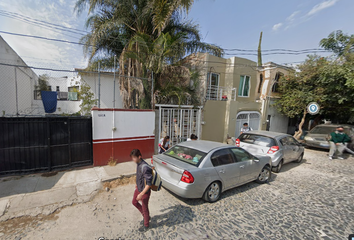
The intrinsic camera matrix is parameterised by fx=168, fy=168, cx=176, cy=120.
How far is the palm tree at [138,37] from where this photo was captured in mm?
7434

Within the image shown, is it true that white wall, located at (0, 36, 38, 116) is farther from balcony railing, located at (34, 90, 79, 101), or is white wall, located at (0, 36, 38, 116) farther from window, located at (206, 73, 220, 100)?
window, located at (206, 73, 220, 100)

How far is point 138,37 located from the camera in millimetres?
7266

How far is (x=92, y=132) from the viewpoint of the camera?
5.72 meters

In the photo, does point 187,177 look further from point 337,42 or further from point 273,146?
point 337,42

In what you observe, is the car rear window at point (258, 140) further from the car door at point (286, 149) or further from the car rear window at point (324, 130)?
the car rear window at point (324, 130)

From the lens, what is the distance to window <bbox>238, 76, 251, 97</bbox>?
1262 cm

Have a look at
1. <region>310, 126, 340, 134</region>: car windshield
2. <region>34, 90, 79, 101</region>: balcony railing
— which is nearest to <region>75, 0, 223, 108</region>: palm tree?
<region>34, 90, 79, 101</region>: balcony railing

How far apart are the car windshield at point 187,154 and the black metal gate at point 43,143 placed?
3.15 m

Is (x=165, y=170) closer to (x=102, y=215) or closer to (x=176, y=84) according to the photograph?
(x=102, y=215)

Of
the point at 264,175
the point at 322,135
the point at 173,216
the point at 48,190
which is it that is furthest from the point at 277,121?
the point at 48,190

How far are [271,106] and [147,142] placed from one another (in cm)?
1145

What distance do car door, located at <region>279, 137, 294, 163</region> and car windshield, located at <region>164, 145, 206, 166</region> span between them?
4.18 m

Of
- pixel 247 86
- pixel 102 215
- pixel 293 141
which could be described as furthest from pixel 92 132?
pixel 247 86

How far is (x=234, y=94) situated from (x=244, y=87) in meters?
1.71
